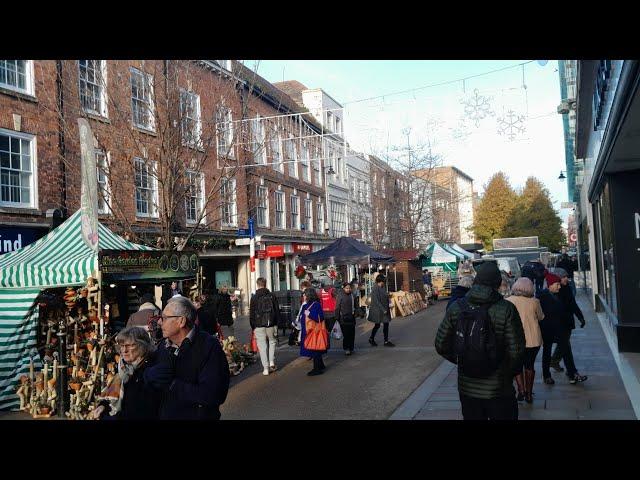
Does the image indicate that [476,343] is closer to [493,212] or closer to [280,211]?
[280,211]

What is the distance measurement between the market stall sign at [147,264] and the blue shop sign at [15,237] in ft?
19.6

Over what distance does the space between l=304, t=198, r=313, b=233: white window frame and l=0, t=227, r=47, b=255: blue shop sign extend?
19115mm

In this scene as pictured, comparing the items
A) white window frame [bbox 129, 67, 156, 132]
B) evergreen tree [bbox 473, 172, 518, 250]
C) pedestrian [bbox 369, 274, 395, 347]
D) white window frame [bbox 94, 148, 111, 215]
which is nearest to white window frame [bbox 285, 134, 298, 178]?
white window frame [bbox 129, 67, 156, 132]

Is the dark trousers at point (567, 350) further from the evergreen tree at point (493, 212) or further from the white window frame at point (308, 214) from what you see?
the evergreen tree at point (493, 212)

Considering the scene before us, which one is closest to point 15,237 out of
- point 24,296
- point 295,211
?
point 24,296

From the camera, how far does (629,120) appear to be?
723 centimetres

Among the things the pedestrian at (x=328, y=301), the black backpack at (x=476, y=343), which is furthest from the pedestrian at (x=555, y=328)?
the pedestrian at (x=328, y=301)

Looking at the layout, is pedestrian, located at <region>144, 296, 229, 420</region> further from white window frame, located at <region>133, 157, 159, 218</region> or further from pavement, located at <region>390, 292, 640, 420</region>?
white window frame, located at <region>133, 157, 159, 218</region>

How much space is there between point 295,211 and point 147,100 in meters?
16.7

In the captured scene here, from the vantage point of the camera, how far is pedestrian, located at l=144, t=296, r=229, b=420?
153 inches

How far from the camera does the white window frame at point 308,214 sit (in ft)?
110

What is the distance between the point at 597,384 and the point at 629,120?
357cm
